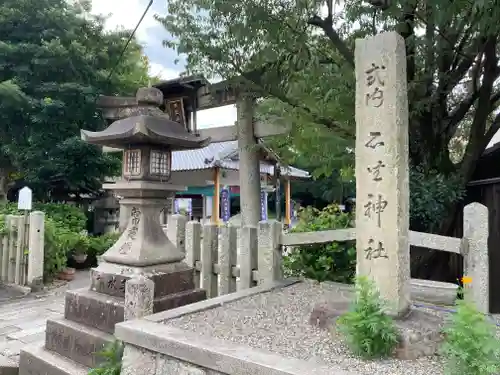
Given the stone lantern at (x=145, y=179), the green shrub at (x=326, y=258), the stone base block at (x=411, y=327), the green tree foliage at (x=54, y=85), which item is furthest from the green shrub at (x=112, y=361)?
the green tree foliage at (x=54, y=85)

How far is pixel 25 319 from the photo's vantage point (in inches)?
215

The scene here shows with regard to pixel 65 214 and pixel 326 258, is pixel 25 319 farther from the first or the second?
pixel 65 214

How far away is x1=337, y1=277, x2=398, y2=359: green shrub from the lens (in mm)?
2537

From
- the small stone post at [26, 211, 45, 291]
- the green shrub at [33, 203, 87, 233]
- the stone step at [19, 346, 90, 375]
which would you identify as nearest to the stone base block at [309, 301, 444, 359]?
the stone step at [19, 346, 90, 375]

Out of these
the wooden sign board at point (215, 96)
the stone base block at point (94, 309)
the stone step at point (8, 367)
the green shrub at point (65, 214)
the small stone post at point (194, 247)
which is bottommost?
the stone step at point (8, 367)

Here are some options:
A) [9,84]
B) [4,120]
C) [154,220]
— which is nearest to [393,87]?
[154,220]

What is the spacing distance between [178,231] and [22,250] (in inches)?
134

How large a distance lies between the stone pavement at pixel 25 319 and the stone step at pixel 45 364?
24 centimetres

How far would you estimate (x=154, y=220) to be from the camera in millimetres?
→ 4297

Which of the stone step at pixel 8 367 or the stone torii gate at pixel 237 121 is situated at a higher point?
the stone torii gate at pixel 237 121

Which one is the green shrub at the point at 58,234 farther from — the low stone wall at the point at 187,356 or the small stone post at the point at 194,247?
the low stone wall at the point at 187,356

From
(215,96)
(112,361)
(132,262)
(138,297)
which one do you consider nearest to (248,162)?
(215,96)

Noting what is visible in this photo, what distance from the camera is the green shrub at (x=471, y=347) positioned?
2.04m

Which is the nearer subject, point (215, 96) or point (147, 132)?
point (147, 132)
